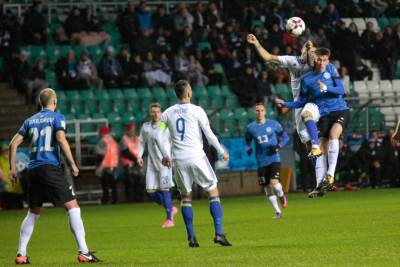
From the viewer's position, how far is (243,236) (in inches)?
639

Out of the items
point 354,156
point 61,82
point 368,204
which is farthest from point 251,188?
point 368,204

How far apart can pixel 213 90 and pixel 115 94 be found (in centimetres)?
303

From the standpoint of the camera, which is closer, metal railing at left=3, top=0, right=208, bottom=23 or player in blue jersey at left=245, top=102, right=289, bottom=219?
player in blue jersey at left=245, top=102, right=289, bottom=219

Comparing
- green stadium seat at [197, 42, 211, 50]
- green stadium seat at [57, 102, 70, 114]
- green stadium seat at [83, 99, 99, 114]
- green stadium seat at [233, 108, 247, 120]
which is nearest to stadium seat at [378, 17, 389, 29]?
green stadium seat at [197, 42, 211, 50]

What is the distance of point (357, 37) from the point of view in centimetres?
3528

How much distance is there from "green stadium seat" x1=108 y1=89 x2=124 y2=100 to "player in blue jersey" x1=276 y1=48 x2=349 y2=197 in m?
14.3

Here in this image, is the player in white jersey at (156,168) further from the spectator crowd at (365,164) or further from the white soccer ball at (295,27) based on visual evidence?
the spectator crowd at (365,164)

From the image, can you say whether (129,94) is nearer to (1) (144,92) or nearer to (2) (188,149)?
(1) (144,92)

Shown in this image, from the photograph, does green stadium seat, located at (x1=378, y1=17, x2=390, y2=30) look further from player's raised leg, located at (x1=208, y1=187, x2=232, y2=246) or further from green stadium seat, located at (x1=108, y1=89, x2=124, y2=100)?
player's raised leg, located at (x1=208, y1=187, x2=232, y2=246)

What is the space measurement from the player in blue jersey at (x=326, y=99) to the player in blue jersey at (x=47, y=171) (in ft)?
15.2

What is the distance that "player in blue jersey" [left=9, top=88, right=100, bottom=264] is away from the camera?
12719 millimetres

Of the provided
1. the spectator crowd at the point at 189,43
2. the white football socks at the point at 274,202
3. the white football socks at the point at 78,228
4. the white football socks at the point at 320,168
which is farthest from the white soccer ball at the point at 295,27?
the spectator crowd at the point at 189,43

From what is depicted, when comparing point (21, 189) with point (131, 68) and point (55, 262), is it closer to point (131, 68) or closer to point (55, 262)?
point (131, 68)

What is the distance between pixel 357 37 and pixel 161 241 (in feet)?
67.0
